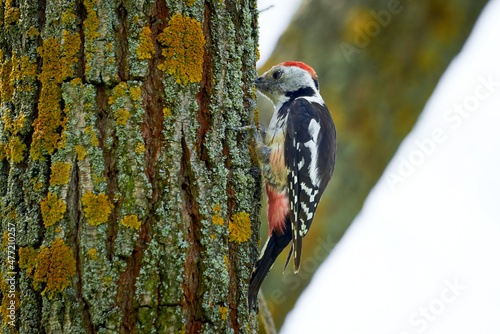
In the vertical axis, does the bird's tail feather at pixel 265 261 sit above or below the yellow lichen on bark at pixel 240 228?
below

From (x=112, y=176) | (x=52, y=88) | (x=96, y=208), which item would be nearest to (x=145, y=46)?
(x=52, y=88)

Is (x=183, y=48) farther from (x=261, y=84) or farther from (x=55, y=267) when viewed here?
(x=261, y=84)

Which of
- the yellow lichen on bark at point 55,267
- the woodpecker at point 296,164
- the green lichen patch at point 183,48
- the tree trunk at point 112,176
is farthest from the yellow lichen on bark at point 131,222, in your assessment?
the woodpecker at point 296,164

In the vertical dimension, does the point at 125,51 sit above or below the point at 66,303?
above

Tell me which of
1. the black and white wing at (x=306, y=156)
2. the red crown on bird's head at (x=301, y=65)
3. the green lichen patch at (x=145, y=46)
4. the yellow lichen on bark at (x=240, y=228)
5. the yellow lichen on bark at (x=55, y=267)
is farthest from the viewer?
the red crown on bird's head at (x=301, y=65)

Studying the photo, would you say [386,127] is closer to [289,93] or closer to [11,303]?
[289,93]

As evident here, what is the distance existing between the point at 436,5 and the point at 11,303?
8.23 ft

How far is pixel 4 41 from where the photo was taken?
1.54m

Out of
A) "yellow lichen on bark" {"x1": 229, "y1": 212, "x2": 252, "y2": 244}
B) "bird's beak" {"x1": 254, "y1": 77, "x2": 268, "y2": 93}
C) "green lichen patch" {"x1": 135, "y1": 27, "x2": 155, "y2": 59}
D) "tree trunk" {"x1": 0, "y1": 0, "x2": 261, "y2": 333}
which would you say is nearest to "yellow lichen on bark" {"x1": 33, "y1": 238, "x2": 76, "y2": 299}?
"tree trunk" {"x1": 0, "y1": 0, "x2": 261, "y2": 333}

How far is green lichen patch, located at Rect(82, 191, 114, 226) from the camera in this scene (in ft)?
4.39

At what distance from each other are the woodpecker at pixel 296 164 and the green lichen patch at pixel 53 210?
3.38ft

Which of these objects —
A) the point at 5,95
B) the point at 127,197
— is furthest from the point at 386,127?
the point at 5,95

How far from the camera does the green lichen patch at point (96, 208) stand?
1.34m

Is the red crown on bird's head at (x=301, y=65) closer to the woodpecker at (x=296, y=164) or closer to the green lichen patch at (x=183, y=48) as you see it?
the woodpecker at (x=296, y=164)
